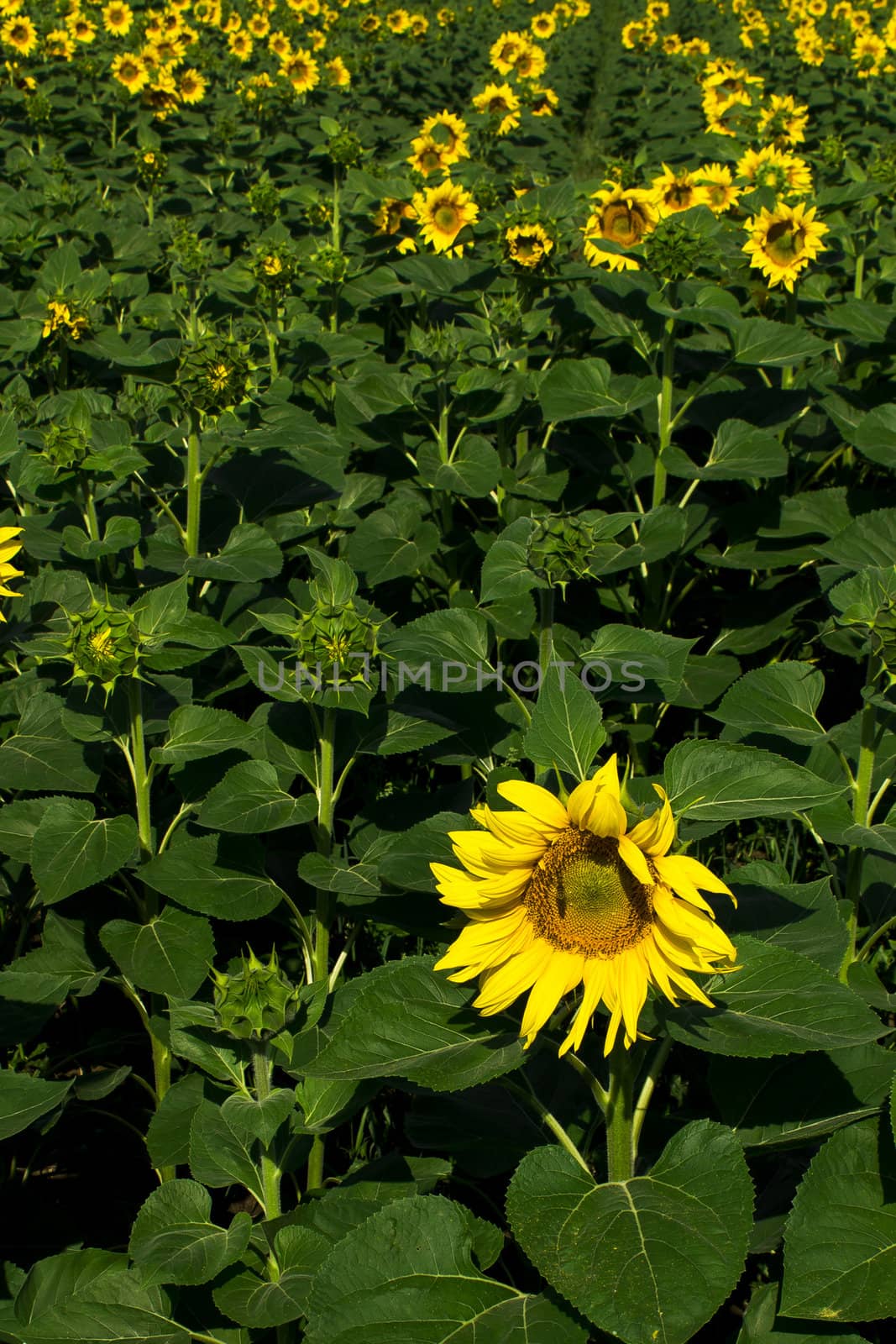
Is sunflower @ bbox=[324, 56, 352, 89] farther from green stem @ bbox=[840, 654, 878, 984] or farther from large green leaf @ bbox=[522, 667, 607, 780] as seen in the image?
large green leaf @ bbox=[522, 667, 607, 780]

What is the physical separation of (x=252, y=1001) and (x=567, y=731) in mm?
630

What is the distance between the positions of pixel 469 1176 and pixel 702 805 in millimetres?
1245

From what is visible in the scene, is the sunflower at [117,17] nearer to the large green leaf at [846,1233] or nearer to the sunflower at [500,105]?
the sunflower at [500,105]

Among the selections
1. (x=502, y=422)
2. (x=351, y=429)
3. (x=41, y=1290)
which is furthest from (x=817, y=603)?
(x=41, y=1290)

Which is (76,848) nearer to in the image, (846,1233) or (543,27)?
(846,1233)

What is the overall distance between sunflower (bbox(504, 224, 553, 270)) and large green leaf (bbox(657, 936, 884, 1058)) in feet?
10.4

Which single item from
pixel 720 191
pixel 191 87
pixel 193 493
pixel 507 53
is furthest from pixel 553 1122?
pixel 507 53

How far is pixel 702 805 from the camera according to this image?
5.17ft

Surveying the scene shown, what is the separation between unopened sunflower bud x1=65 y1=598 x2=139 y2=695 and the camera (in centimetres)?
213

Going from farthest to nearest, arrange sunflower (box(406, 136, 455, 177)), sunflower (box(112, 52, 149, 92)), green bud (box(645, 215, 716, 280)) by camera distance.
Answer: sunflower (box(112, 52, 149, 92)) < sunflower (box(406, 136, 455, 177)) < green bud (box(645, 215, 716, 280))

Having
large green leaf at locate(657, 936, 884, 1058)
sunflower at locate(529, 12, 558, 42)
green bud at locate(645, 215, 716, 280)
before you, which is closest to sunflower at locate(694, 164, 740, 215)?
green bud at locate(645, 215, 716, 280)

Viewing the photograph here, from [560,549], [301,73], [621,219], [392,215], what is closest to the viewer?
[560,549]

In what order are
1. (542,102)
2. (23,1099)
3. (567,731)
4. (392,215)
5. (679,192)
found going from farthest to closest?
(542,102) < (392,215) < (679,192) < (23,1099) < (567,731)

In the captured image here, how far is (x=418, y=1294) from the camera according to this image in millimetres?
1534
